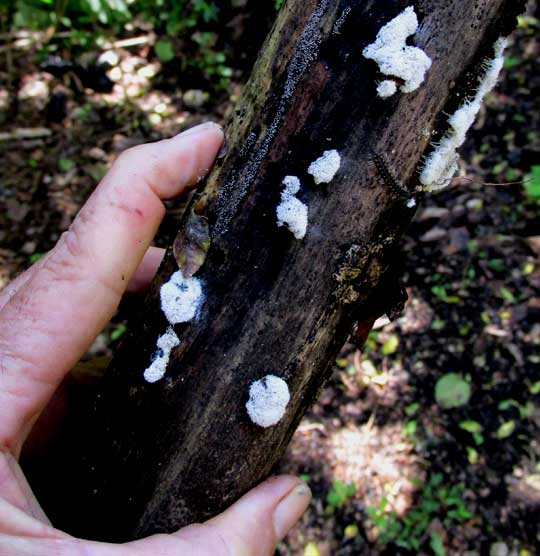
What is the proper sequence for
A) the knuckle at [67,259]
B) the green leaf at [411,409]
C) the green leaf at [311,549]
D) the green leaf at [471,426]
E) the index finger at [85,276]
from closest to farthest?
1. the index finger at [85,276]
2. the knuckle at [67,259]
3. the green leaf at [311,549]
4. the green leaf at [471,426]
5. the green leaf at [411,409]

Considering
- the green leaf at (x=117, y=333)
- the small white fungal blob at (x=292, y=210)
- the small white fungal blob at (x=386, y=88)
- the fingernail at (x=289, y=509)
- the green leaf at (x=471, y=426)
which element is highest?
the small white fungal blob at (x=386, y=88)

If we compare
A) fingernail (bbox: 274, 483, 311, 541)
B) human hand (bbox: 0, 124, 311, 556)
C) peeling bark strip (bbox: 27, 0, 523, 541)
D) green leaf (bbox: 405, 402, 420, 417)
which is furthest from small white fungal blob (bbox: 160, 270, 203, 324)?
green leaf (bbox: 405, 402, 420, 417)

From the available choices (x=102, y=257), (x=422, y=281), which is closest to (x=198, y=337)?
(x=102, y=257)

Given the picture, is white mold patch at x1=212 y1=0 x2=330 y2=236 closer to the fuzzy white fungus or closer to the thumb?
the fuzzy white fungus

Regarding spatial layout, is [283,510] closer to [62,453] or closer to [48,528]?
[48,528]

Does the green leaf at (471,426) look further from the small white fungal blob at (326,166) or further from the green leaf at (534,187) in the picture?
the small white fungal blob at (326,166)

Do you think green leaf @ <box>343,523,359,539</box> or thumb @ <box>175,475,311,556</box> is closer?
thumb @ <box>175,475,311,556</box>

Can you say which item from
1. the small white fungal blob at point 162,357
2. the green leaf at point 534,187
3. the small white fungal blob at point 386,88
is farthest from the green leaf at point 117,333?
the green leaf at point 534,187
